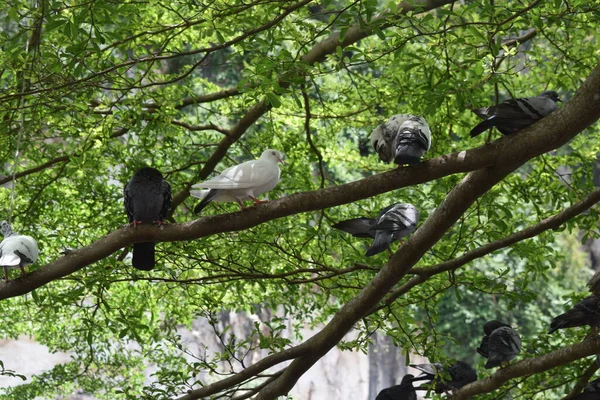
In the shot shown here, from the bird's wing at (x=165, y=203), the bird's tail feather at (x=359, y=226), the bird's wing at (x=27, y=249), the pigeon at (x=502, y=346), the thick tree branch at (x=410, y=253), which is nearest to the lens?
the thick tree branch at (x=410, y=253)

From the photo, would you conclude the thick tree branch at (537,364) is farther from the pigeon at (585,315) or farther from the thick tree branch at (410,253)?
the thick tree branch at (410,253)

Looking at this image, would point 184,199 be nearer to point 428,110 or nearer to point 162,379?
point 162,379

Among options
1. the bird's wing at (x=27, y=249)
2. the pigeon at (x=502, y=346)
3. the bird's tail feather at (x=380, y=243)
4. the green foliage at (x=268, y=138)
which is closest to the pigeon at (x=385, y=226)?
the bird's tail feather at (x=380, y=243)

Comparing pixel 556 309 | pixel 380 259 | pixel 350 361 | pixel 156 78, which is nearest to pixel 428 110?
pixel 380 259

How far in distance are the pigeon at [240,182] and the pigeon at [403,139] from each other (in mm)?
478

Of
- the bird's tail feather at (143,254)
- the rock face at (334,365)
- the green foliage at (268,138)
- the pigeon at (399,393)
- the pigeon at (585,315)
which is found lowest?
the pigeon at (585,315)

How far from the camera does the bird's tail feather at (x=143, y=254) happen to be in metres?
3.23

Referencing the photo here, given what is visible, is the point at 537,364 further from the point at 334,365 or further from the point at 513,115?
the point at 334,365

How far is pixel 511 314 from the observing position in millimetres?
14266

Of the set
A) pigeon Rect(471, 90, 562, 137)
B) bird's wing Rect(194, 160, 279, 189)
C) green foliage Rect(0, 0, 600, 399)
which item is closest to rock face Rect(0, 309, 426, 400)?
green foliage Rect(0, 0, 600, 399)

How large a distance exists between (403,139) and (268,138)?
2.58 m

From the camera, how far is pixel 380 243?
333cm

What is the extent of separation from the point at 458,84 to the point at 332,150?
2.62m

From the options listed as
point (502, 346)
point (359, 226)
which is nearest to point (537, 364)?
point (502, 346)
